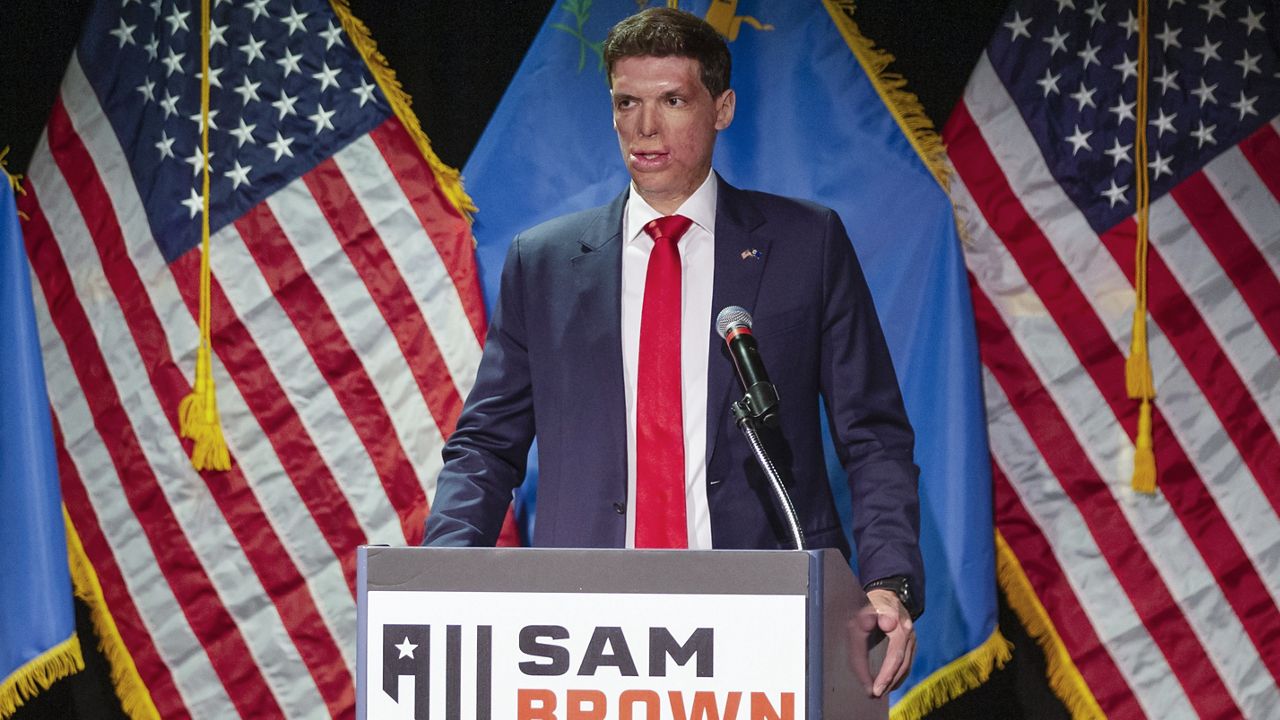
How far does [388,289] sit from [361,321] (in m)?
0.09

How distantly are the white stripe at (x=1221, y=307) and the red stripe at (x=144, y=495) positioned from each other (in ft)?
6.82

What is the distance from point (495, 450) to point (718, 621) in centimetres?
77

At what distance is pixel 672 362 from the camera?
181cm

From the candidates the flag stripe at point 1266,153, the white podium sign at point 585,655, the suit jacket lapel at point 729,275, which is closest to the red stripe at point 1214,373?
the flag stripe at point 1266,153

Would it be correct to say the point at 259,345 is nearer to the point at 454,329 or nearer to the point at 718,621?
the point at 454,329

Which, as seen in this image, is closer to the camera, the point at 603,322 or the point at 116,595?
the point at 603,322

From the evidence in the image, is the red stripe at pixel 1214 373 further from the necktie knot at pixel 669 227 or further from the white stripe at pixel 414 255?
the white stripe at pixel 414 255

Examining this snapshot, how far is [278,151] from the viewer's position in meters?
2.80

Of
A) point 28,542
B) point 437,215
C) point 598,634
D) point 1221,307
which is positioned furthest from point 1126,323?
point 28,542

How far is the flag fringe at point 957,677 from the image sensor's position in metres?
2.50

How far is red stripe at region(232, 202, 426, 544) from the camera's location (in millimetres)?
2727

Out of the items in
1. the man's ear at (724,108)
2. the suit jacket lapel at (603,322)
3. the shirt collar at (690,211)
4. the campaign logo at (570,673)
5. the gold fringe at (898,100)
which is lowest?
the campaign logo at (570,673)

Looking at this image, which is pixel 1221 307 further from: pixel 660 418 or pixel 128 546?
pixel 128 546

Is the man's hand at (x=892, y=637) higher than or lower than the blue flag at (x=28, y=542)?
lower
